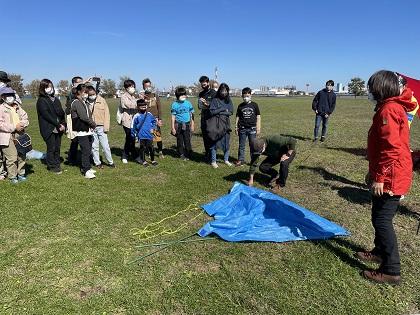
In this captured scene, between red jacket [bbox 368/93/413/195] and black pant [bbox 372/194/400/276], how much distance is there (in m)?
0.15

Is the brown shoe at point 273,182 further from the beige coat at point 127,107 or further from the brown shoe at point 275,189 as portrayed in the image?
the beige coat at point 127,107

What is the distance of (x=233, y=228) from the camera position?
15.8ft

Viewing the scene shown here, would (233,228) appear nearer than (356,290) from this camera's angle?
No

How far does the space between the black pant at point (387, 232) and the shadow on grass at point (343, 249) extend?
16.4 inches

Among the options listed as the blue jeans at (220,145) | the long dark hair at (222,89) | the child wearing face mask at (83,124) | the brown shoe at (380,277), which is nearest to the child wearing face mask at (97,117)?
the child wearing face mask at (83,124)

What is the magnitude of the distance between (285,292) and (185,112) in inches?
240

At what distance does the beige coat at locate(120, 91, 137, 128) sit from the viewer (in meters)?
8.73

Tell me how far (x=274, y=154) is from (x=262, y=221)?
6.23ft

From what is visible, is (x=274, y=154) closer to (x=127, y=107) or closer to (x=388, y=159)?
(x=388, y=159)

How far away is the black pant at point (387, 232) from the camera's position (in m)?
3.52

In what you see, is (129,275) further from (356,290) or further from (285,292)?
(356,290)

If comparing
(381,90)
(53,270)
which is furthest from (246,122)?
(53,270)

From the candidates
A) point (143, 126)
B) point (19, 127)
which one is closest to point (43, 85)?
point (19, 127)

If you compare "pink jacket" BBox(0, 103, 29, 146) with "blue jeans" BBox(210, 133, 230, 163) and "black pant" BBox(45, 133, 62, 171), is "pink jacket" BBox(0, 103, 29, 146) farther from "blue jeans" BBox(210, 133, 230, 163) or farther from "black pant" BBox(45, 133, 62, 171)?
"blue jeans" BBox(210, 133, 230, 163)
